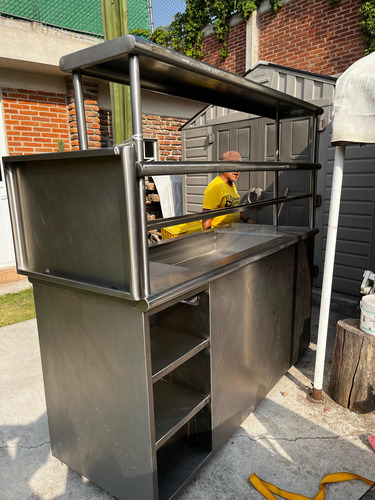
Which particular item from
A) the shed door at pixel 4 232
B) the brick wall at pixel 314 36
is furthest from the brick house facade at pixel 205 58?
the shed door at pixel 4 232

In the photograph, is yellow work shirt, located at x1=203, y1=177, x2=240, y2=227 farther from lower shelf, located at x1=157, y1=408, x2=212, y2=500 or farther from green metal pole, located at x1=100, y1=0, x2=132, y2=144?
lower shelf, located at x1=157, y1=408, x2=212, y2=500

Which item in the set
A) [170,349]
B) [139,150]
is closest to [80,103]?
[139,150]

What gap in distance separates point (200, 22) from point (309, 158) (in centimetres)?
851

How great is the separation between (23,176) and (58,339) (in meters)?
0.81

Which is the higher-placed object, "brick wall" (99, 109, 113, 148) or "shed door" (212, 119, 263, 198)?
"brick wall" (99, 109, 113, 148)

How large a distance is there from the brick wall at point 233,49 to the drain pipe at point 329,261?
8758 millimetres

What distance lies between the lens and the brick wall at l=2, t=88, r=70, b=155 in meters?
5.39

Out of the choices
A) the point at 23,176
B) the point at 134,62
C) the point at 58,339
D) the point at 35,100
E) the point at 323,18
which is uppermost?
the point at 323,18

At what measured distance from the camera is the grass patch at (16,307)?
14.1 ft

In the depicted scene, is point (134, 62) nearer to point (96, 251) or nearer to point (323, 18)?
point (96, 251)

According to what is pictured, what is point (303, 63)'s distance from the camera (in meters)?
8.87

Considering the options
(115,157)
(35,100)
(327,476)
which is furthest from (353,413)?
(35,100)

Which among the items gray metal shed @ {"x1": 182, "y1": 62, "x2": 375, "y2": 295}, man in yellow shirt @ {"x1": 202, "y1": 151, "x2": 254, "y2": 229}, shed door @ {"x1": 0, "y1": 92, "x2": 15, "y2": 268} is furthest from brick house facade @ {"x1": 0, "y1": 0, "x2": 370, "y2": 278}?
man in yellow shirt @ {"x1": 202, "y1": 151, "x2": 254, "y2": 229}

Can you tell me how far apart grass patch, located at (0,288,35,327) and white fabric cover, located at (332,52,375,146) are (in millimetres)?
3825
